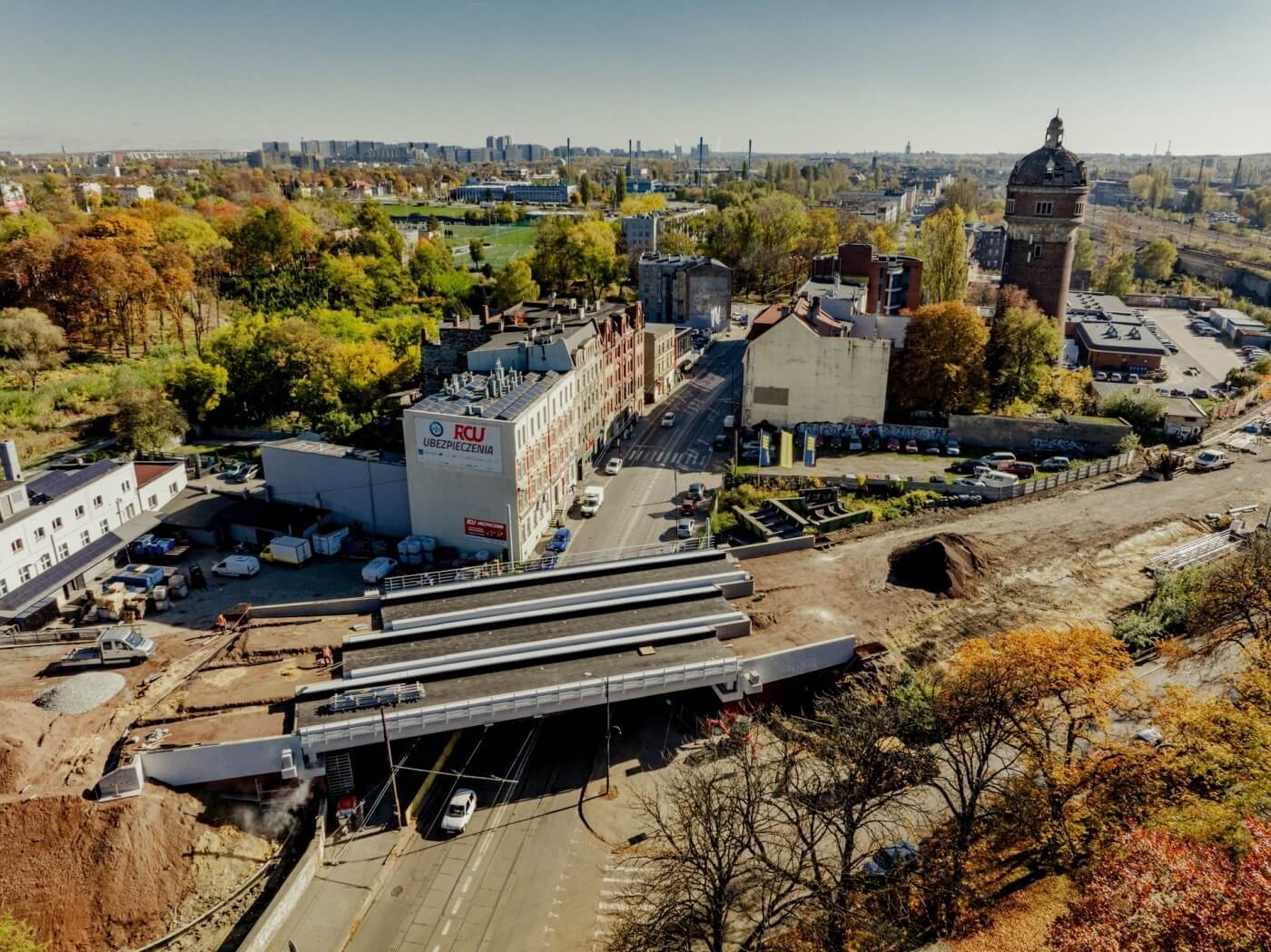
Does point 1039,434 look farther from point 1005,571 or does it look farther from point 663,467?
point 663,467

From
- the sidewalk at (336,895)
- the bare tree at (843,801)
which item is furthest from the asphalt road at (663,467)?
the sidewalk at (336,895)

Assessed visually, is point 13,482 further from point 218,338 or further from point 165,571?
point 218,338

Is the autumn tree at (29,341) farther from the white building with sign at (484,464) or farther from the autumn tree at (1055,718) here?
the autumn tree at (1055,718)

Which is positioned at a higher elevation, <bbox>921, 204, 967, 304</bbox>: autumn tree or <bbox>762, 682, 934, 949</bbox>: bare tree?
<bbox>921, 204, 967, 304</bbox>: autumn tree

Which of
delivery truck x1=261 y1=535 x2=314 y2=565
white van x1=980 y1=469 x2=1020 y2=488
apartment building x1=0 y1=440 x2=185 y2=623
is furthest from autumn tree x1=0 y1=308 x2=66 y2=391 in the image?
white van x1=980 y1=469 x2=1020 y2=488

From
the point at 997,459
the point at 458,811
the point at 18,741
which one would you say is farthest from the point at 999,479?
the point at 18,741

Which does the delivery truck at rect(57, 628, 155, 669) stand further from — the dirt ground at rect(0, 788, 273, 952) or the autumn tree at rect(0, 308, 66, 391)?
the autumn tree at rect(0, 308, 66, 391)
